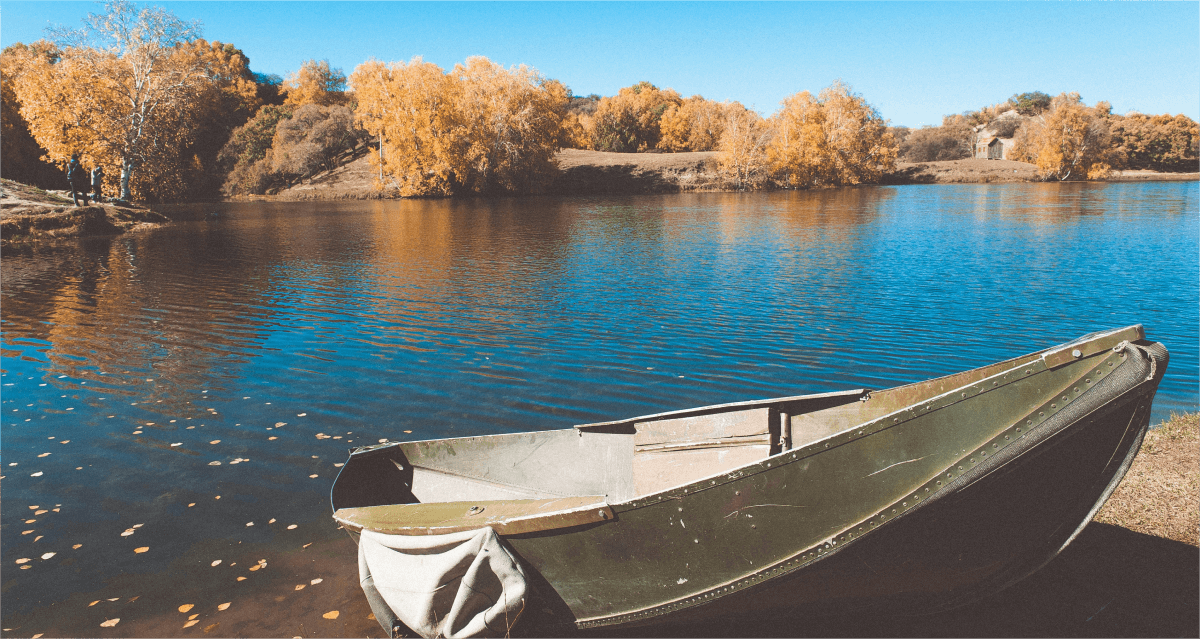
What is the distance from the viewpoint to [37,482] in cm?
815

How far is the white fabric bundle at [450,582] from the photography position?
4.78 meters

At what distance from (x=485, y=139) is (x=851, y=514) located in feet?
232

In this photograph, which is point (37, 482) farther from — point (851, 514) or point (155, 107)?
point (155, 107)

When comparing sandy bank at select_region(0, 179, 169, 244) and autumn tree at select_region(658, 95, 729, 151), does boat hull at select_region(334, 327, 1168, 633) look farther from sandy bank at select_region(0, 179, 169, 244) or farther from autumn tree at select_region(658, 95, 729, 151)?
autumn tree at select_region(658, 95, 729, 151)

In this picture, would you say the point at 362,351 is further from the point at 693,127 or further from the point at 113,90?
the point at 693,127

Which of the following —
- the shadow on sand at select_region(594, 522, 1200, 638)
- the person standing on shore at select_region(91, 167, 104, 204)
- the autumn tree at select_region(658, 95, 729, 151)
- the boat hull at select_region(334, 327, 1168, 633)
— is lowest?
the shadow on sand at select_region(594, 522, 1200, 638)

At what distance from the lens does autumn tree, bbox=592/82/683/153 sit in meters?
111

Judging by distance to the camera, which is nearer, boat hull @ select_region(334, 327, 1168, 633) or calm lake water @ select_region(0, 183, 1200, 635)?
boat hull @ select_region(334, 327, 1168, 633)

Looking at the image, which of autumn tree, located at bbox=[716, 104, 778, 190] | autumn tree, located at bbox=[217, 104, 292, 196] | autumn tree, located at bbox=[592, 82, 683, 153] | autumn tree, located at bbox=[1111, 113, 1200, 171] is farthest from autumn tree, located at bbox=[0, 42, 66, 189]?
autumn tree, located at bbox=[1111, 113, 1200, 171]

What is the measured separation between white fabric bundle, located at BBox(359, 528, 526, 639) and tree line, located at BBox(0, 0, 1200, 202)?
4870 centimetres

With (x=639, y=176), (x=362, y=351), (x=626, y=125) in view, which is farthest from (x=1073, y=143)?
(x=362, y=351)

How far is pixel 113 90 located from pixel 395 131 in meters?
28.3

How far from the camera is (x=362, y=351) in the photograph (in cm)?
1390

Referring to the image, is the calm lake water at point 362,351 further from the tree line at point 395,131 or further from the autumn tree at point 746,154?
the autumn tree at point 746,154
